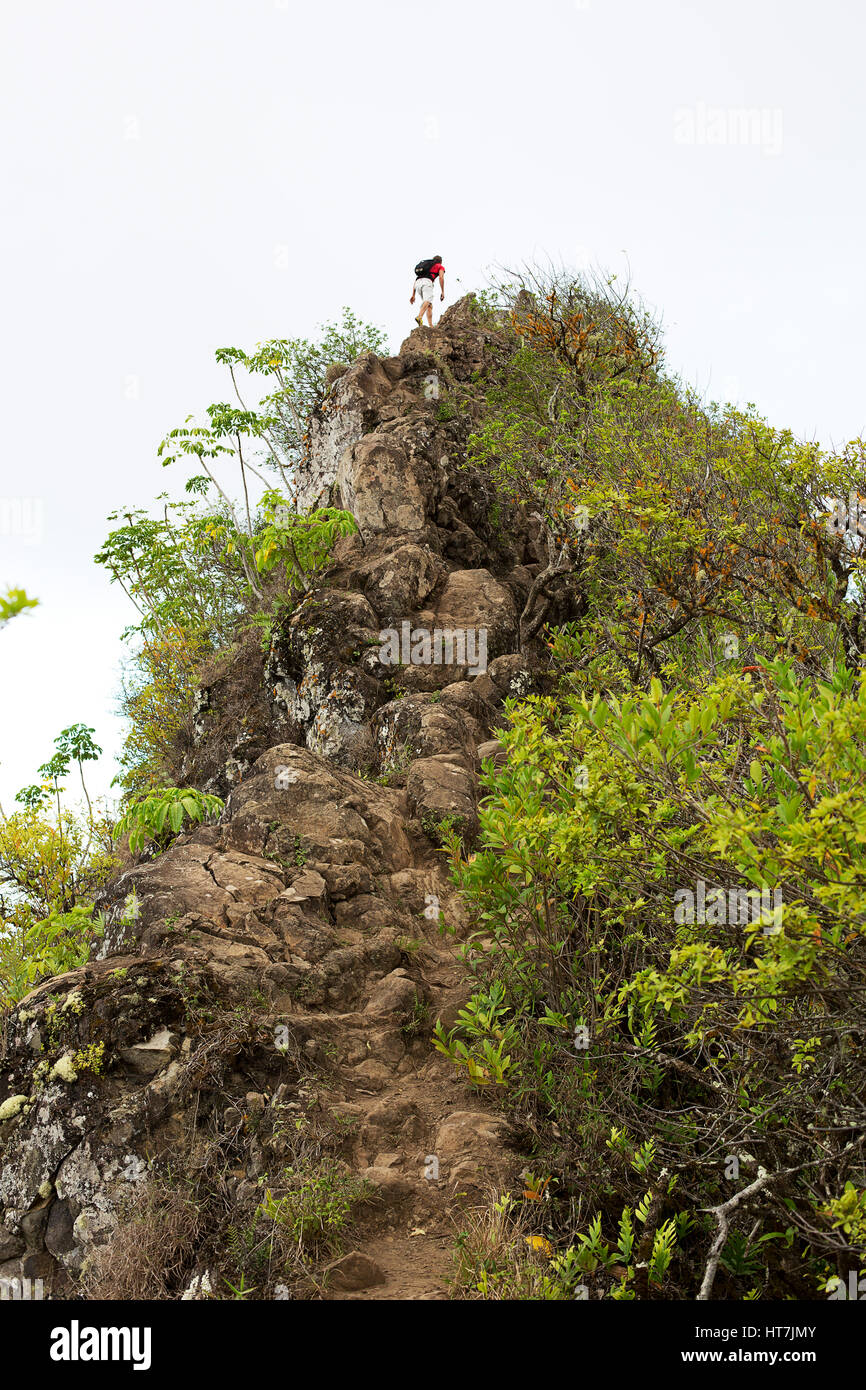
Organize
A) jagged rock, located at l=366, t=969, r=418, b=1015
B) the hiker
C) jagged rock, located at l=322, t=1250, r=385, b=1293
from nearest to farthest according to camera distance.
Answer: jagged rock, located at l=322, t=1250, r=385, b=1293
jagged rock, located at l=366, t=969, r=418, b=1015
the hiker

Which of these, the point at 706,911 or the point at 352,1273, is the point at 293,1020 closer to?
the point at 352,1273

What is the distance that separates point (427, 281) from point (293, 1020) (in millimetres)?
18560

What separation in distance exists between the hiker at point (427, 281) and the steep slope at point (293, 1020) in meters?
11.5

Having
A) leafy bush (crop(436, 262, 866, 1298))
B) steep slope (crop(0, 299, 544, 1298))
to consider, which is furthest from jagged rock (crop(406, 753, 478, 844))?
leafy bush (crop(436, 262, 866, 1298))

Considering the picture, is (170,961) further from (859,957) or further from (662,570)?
(662,570)

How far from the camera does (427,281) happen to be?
21.2 metres

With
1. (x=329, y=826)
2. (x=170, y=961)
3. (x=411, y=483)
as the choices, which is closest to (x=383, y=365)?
(x=411, y=483)

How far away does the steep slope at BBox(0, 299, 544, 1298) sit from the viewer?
5691mm

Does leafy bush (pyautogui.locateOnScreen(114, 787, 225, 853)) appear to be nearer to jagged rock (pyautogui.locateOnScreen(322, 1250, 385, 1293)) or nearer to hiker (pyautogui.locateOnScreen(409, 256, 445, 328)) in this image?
jagged rock (pyautogui.locateOnScreen(322, 1250, 385, 1293))

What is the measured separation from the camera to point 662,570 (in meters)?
10.1

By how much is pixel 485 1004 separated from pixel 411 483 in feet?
34.5

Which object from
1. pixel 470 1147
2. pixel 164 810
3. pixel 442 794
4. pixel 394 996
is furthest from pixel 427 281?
pixel 470 1147

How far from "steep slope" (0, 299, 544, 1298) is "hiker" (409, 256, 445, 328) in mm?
11475

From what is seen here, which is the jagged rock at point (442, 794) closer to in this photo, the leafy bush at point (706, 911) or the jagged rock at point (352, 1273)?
the leafy bush at point (706, 911)
